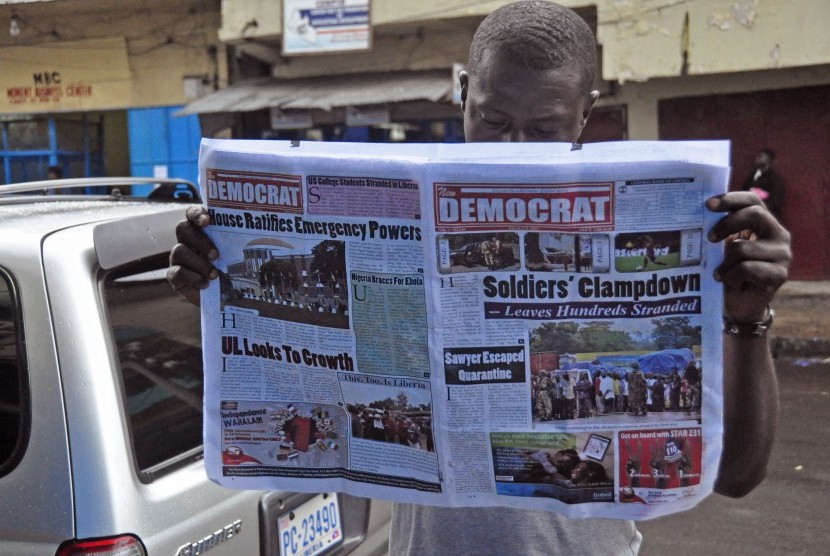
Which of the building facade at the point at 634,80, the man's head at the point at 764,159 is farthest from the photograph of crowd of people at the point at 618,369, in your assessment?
the man's head at the point at 764,159

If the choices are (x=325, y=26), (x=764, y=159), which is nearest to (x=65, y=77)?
(x=325, y=26)

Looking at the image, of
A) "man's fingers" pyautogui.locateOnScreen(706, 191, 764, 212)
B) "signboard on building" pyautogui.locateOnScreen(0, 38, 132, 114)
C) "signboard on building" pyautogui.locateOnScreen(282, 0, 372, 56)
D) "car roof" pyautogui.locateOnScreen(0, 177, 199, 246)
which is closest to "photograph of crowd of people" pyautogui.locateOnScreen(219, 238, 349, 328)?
"man's fingers" pyautogui.locateOnScreen(706, 191, 764, 212)

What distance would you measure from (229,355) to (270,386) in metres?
0.08

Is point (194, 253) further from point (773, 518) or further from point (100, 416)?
point (773, 518)

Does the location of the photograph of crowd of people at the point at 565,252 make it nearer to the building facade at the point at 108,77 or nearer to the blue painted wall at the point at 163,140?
the building facade at the point at 108,77

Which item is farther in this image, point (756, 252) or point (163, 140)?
point (163, 140)

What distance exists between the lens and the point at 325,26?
36.4 ft

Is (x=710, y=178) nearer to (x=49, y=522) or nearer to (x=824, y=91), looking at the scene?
(x=49, y=522)

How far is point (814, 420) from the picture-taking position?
6.05 metres

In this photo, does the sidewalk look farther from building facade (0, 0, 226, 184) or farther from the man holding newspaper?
building facade (0, 0, 226, 184)

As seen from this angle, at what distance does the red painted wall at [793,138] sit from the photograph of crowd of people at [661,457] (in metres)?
9.84

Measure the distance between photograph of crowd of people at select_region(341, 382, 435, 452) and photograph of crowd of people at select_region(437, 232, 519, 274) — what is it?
0.19 m

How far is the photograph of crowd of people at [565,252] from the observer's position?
1.17 metres

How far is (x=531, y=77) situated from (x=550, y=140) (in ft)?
0.32
